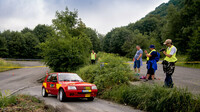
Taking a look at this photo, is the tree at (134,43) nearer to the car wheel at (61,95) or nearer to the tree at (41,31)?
the tree at (41,31)

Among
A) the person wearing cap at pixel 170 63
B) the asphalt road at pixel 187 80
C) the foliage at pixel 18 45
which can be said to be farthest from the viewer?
the foliage at pixel 18 45

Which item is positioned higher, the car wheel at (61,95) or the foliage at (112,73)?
the foliage at (112,73)

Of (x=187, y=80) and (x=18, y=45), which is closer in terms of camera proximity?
(x=187, y=80)

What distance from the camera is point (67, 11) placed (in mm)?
57250

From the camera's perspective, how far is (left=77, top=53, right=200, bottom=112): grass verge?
6.16 m

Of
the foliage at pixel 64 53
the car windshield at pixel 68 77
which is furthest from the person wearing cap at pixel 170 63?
the foliage at pixel 64 53

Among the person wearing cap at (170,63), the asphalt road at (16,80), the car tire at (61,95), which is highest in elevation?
the person wearing cap at (170,63)

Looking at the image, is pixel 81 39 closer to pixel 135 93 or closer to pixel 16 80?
pixel 16 80

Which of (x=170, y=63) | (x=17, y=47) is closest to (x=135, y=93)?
(x=170, y=63)

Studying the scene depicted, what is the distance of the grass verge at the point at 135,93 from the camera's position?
6160 millimetres

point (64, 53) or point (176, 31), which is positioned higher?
point (176, 31)

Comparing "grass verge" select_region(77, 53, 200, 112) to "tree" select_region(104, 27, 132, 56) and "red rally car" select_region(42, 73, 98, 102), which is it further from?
"tree" select_region(104, 27, 132, 56)

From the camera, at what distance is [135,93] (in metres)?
8.14

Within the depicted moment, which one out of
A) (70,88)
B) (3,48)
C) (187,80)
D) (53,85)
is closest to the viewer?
(70,88)
